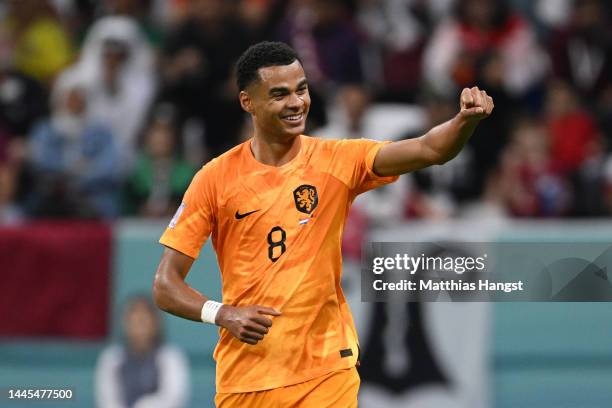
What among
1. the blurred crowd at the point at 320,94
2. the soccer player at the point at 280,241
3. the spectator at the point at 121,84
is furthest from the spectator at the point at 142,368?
the soccer player at the point at 280,241

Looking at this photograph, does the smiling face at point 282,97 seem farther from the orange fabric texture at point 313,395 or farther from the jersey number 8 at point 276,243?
the orange fabric texture at point 313,395

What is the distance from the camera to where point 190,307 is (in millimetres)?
5609

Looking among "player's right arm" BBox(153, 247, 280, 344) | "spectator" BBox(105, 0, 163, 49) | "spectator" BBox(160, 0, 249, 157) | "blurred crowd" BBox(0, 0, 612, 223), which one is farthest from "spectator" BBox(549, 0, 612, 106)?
"player's right arm" BBox(153, 247, 280, 344)

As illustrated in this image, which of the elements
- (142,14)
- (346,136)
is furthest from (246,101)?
(142,14)

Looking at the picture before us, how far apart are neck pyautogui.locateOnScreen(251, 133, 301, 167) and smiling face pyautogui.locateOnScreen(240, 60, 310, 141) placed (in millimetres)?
83

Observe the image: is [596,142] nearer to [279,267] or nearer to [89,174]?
[89,174]

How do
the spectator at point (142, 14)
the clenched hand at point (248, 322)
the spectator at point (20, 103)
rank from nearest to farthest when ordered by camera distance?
the clenched hand at point (248, 322) → the spectator at point (20, 103) → the spectator at point (142, 14)

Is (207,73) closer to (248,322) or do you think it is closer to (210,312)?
(210,312)

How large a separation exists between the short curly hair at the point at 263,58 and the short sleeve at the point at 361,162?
477 mm

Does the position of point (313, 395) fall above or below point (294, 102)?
below

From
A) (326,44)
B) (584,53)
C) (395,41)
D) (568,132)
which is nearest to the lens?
(568,132)

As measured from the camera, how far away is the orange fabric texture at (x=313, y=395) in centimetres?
554

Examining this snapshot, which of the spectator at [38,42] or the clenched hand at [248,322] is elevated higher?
the spectator at [38,42]

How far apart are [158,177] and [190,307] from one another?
5.10 metres
